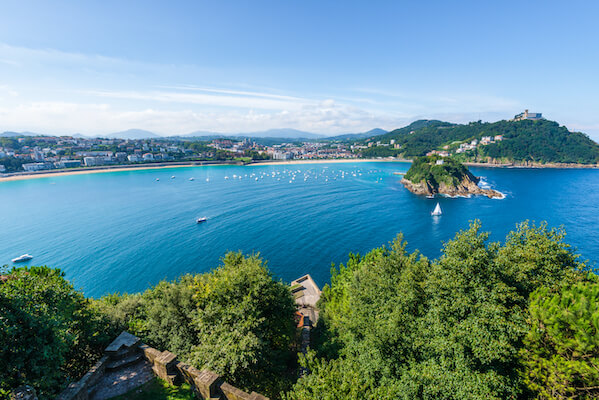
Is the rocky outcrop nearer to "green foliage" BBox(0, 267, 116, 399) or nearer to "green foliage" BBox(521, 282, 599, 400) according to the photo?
"green foliage" BBox(521, 282, 599, 400)

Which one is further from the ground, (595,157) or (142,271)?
(595,157)

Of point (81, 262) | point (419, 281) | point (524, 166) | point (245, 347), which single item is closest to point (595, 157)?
point (524, 166)

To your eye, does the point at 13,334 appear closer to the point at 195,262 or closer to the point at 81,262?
the point at 195,262

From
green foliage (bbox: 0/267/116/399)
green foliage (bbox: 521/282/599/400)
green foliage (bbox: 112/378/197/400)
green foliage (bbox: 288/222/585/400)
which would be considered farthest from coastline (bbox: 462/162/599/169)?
green foliage (bbox: 0/267/116/399)

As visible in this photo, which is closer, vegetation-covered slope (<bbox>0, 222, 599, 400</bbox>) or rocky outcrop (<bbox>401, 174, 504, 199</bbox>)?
vegetation-covered slope (<bbox>0, 222, 599, 400</bbox>)

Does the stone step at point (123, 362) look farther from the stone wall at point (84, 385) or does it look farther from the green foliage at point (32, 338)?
the green foliage at point (32, 338)

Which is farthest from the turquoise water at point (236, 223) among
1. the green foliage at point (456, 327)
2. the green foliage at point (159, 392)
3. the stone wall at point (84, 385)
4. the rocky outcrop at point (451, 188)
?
the green foliage at point (159, 392)
